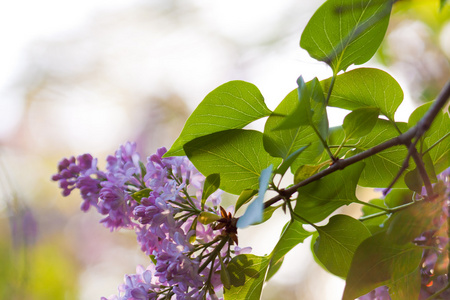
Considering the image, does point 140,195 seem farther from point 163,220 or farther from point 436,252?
point 436,252

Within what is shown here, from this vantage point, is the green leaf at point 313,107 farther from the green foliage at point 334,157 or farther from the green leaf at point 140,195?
the green leaf at point 140,195

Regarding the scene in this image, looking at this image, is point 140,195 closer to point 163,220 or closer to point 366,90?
point 163,220

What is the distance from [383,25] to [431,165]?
7 cm

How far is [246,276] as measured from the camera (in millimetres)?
242

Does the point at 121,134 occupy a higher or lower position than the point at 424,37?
higher

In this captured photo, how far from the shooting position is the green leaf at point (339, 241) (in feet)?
0.74

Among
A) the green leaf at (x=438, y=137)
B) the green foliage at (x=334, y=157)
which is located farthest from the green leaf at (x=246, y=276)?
the green leaf at (x=438, y=137)

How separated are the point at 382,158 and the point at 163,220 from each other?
0.38 ft

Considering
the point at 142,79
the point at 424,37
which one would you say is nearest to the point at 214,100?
the point at 424,37

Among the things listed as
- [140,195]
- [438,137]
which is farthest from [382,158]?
[140,195]

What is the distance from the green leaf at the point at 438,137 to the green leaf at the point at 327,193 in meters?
0.05

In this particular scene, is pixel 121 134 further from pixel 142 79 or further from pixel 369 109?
pixel 369 109

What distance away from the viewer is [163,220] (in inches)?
9.5

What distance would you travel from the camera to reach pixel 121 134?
146 centimetres
